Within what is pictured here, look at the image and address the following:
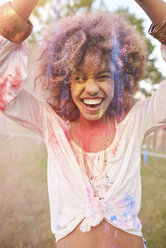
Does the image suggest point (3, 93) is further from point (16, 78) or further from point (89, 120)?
point (89, 120)

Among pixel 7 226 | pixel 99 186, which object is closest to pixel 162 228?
pixel 7 226

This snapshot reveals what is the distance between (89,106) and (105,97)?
0.28 ft

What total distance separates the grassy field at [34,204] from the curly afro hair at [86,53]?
1829 millimetres

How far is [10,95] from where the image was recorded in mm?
1062

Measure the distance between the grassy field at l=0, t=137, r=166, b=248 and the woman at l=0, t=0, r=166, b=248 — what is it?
1579 millimetres

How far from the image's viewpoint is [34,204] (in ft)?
10.6

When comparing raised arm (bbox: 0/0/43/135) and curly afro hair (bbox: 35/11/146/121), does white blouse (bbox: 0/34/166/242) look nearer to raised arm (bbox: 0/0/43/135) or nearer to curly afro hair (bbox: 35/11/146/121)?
raised arm (bbox: 0/0/43/135)

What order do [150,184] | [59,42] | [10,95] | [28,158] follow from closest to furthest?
[10,95] → [59,42] → [150,184] → [28,158]

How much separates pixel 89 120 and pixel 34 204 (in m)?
2.38

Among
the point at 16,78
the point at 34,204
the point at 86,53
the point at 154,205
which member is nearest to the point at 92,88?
the point at 86,53

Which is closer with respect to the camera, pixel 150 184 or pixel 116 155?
pixel 116 155

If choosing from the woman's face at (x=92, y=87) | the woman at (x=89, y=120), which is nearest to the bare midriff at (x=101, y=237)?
the woman at (x=89, y=120)

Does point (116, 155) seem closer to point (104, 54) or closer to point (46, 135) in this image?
point (46, 135)

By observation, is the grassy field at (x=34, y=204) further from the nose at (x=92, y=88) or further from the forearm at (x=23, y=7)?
the forearm at (x=23, y=7)
